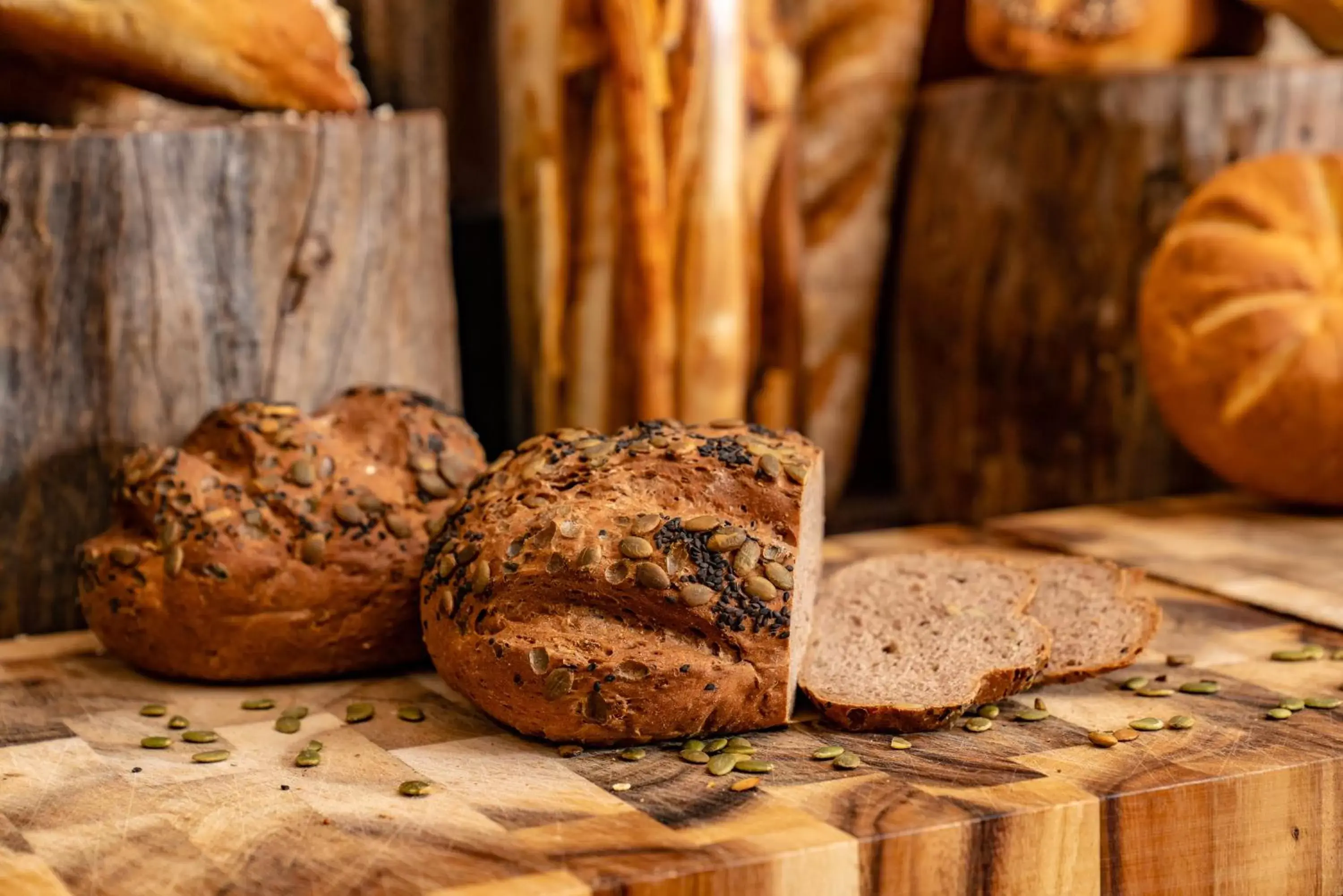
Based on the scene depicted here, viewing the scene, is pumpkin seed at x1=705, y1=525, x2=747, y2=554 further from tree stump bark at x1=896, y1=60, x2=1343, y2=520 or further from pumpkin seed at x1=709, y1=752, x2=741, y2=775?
tree stump bark at x1=896, y1=60, x2=1343, y2=520

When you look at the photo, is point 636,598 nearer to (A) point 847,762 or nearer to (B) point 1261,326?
(A) point 847,762

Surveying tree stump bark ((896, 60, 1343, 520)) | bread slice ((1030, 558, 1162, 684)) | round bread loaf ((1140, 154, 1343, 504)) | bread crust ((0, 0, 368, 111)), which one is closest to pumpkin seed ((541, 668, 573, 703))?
bread slice ((1030, 558, 1162, 684))

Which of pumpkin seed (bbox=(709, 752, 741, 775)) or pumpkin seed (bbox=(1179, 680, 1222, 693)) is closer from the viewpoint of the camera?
pumpkin seed (bbox=(709, 752, 741, 775))

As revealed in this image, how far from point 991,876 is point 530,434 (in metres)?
1.89

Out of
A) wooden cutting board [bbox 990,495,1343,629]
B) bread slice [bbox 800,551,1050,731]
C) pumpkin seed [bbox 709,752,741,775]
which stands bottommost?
pumpkin seed [bbox 709,752,741,775]

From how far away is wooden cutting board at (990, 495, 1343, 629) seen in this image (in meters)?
2.38

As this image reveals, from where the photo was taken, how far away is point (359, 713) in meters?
1.91

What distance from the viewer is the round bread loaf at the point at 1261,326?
2.73m

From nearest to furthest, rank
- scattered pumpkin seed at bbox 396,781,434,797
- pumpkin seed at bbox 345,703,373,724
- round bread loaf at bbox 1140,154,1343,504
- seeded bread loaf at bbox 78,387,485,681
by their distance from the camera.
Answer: scattered pumpkin seed at bbox 396,781,434,797
pumpkin seed at bbox 345,703,373,724
seeded bread loaf at bbox 78,387,485,681
round bread loaf at bbox 1140,154,1343,504

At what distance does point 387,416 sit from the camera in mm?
2217

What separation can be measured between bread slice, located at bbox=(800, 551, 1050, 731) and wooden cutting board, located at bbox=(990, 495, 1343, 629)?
1.39ft

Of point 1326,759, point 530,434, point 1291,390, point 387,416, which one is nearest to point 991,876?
point 1326,759

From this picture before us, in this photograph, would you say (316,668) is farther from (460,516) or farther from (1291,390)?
(1291,390)

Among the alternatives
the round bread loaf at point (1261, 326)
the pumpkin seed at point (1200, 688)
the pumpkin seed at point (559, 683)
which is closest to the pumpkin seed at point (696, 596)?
the pumpkin seed at point (559, 683)
